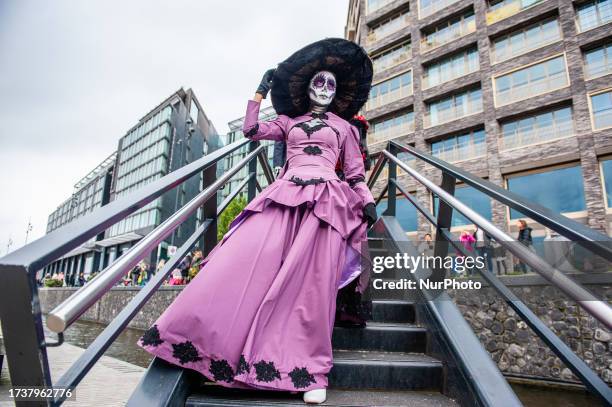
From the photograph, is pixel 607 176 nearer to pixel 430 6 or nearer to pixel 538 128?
pixel 538 128

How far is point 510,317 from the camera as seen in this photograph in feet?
21.1

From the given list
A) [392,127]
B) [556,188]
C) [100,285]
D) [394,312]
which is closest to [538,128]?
[556,188]

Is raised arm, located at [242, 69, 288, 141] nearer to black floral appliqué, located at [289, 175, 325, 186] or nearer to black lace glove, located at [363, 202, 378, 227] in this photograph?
black floral appliqué, located at [289, 175, 325, 186]

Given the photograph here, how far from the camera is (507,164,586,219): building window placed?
12.7 metres

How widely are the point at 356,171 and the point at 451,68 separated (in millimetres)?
17198

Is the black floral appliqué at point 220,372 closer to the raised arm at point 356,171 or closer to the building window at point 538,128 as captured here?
the raised arm at point 356,171

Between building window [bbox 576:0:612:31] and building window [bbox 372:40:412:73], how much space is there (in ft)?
23.1

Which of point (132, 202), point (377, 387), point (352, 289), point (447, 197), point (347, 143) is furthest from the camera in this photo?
point (347, 143)

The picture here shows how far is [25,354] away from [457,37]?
64.4 feet

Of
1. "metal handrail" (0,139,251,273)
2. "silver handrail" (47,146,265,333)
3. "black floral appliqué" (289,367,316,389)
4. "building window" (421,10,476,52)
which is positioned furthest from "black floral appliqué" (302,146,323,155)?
"building window" (421,10,476,52)

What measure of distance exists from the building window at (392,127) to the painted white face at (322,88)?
1597 cm

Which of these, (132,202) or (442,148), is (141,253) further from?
(442,148)

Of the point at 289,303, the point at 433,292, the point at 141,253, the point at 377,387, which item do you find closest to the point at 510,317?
the point at 433,292

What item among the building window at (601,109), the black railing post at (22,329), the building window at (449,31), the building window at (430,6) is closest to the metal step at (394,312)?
the black railing post at (22,329)
